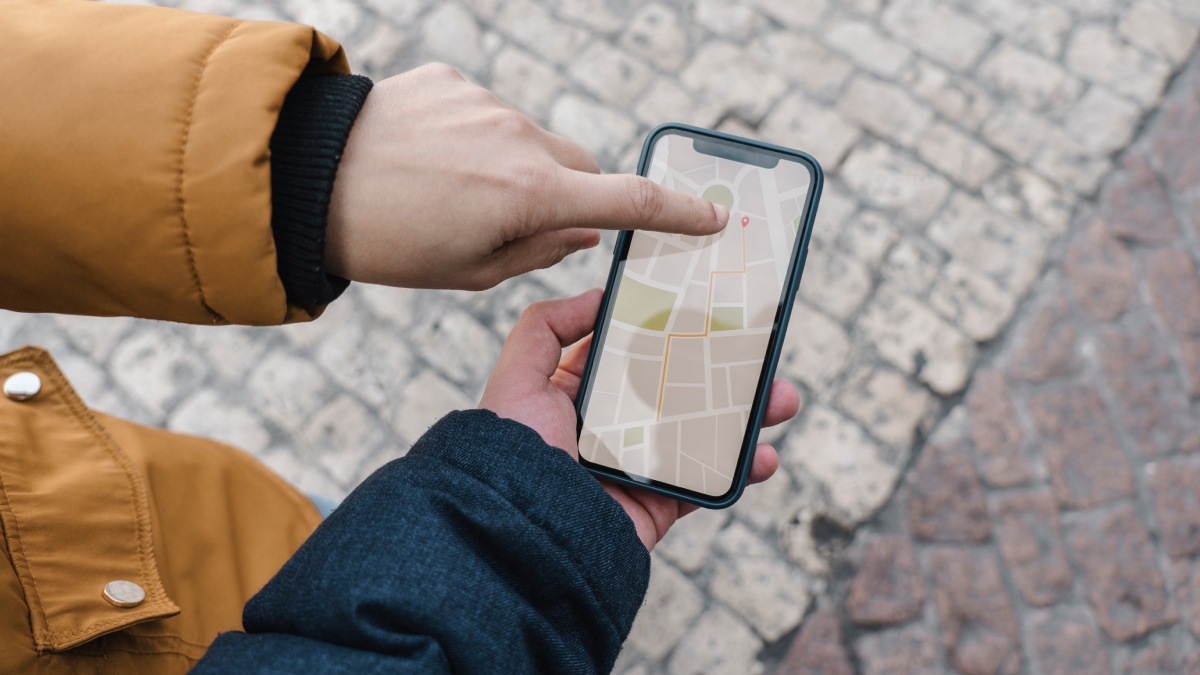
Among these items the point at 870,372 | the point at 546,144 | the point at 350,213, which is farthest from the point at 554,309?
the point at 870,372

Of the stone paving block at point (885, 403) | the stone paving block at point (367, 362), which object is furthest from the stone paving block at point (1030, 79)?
the stone paving block at point (367, 362)

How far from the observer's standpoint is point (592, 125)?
332cm

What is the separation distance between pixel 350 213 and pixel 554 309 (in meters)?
0.60

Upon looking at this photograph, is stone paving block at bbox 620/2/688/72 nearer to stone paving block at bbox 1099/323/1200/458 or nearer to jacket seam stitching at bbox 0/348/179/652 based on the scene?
stone paving block at bbox 1099/323/1200/458

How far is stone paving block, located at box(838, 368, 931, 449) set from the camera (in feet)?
9.46

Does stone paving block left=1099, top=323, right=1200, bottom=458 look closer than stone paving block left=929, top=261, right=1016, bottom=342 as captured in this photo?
Yes

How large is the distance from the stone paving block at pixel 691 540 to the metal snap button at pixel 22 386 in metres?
1.96

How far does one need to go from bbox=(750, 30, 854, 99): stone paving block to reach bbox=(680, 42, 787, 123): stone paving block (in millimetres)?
61

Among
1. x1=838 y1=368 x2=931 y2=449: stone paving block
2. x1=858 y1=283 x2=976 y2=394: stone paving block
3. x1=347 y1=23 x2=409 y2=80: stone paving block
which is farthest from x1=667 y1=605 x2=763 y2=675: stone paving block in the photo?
x1=347 y1=23 x2=409 y2=80: stone paving block

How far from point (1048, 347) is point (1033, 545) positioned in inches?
→ 29.4

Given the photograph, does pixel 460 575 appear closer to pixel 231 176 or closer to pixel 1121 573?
pixel 231 176

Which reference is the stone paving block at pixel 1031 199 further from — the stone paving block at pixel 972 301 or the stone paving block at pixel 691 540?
the stone paving block at pixel 691 540

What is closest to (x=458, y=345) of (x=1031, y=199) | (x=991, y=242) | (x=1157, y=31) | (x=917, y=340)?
(x=917, y=340)

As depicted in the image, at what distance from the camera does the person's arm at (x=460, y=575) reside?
1.17 meters
